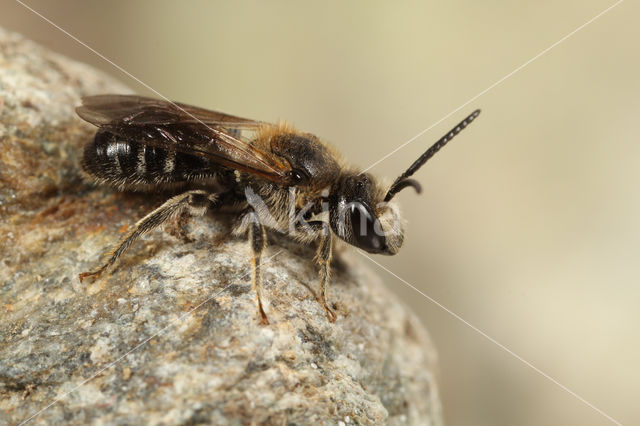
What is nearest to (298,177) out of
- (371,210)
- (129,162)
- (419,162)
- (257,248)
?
(371,210)

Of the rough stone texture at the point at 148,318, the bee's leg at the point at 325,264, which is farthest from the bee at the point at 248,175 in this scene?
the rough stone texture at the point at 148,318

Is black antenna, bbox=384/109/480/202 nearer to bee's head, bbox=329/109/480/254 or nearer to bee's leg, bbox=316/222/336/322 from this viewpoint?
bee's head, bbox=329/109/480/254

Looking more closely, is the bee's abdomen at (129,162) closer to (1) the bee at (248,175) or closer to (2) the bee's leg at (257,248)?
(1) the bee at (248,175)

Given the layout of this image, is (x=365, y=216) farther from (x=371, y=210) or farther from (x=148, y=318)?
(x=148, y=318)

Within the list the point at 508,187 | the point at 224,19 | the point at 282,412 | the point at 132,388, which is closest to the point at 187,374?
the point at 132,388

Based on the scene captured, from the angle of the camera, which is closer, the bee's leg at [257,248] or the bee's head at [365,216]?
the bee's leg at [257,248]

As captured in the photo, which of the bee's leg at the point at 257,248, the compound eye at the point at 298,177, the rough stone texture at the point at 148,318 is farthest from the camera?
the compound eye at the point at 298,177

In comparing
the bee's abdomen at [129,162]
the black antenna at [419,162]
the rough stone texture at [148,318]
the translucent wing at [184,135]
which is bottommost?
the rough stone texture at [148,318]

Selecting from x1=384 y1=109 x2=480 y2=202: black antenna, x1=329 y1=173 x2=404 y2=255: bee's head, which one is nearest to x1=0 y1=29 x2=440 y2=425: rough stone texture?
x1=329 y1=173 x2=404 y2=255: bee's head
